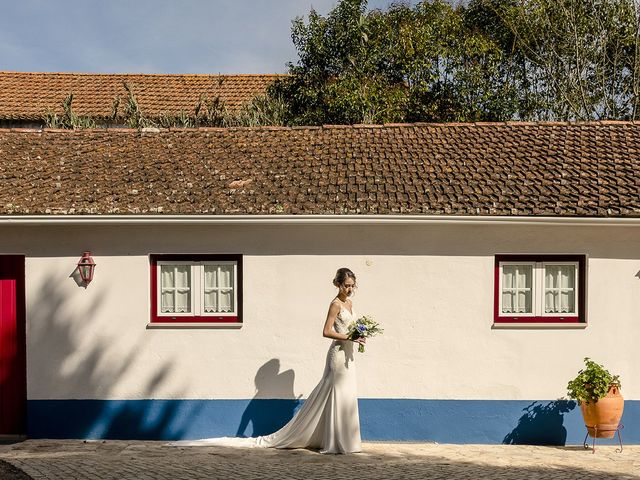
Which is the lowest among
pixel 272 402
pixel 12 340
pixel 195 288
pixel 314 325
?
pixel 272 402

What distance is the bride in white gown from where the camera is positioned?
9203 millimetres

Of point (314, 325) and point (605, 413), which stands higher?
point (314, 325)

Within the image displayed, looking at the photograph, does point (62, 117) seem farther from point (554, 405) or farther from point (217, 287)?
point (554, 405)

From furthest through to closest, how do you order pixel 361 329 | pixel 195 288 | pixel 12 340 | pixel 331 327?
pixel 12 340 → pixel 195 288 → pixel 331 327 → pixel 361 329

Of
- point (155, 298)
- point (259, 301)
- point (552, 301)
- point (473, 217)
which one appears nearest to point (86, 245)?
point (155, 298)

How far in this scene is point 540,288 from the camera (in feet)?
33.4

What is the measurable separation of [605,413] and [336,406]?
346 cm

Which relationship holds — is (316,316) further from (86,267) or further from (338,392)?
(86,267)

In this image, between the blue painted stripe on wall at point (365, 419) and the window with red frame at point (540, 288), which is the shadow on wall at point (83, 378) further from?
the window with red frame at point (540, 288)

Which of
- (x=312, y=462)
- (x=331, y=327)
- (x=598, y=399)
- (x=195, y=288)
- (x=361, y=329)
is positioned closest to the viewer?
(x=312, y=462)

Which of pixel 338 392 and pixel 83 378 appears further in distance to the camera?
pixel 83 378

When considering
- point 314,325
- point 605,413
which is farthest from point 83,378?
point 605,413

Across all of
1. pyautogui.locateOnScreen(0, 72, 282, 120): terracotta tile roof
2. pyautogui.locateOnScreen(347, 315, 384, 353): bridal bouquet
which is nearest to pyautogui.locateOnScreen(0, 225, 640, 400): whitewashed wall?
pyautogui.locateOnScreen(347, 315, 384, 353): bridal bouquet

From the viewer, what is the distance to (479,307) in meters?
10.1
